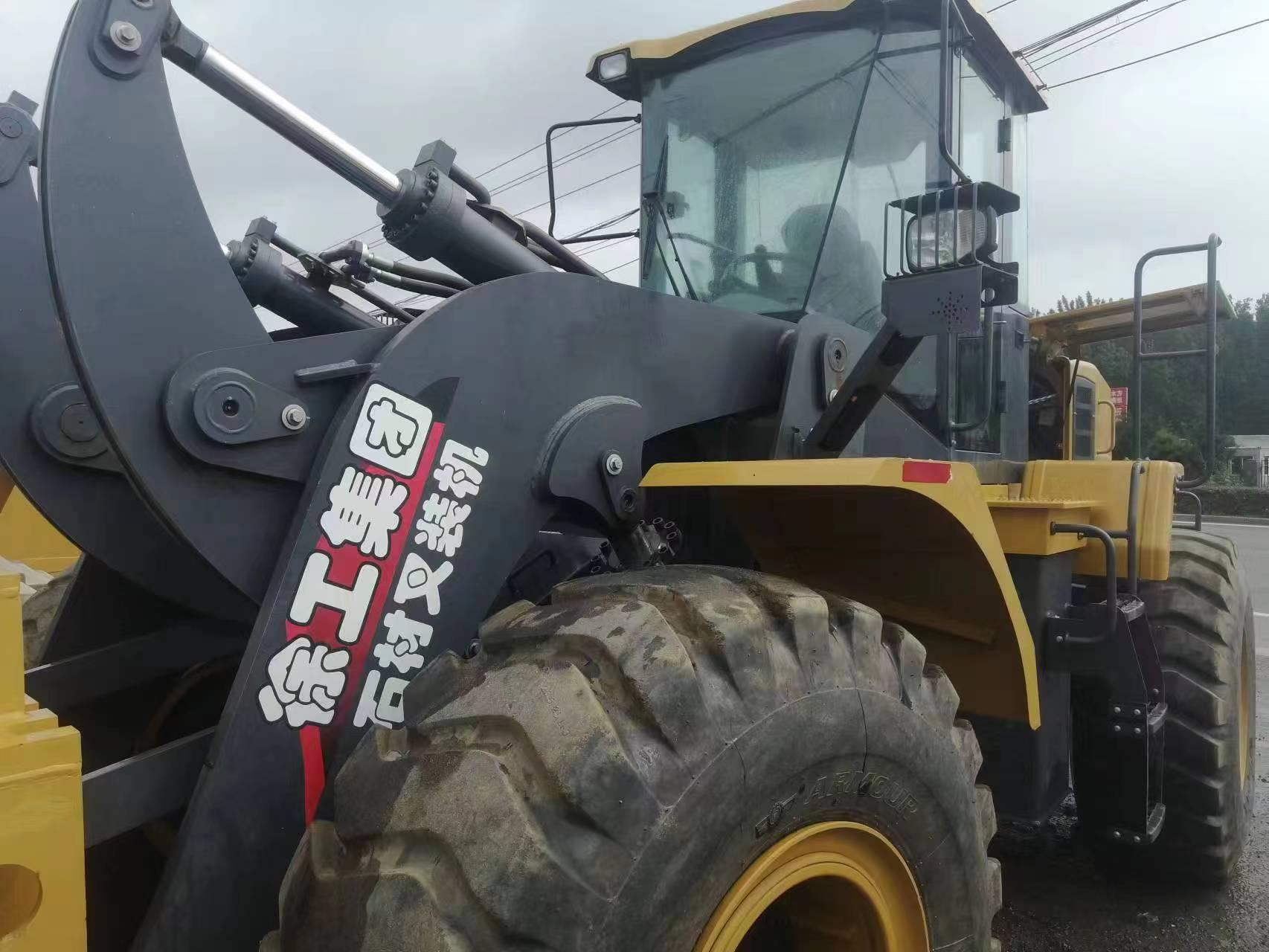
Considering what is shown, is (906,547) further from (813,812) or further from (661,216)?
(661,216)

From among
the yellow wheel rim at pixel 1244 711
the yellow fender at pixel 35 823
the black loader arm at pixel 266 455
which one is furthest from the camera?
the yellow wheel rim at pixel 1244 711

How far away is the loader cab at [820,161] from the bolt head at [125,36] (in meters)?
1.87

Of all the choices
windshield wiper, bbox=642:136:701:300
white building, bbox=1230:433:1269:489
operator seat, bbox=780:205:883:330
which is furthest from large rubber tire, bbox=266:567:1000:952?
white building, bbox=1230:433:1269:489

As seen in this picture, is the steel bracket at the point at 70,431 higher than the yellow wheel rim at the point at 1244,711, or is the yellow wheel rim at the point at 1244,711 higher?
the steel bracket at the point at 70,431

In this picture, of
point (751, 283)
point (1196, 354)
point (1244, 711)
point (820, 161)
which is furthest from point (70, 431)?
point (1244, 711)

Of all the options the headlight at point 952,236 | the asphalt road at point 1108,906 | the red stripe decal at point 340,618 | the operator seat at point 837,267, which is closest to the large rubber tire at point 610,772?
the red stripe decal at point 340,618

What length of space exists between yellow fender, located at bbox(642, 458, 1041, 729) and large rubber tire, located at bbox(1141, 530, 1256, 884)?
1207 mm

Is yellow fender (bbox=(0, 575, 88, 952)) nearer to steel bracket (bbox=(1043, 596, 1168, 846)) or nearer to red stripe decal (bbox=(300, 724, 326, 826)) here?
red stripe decal (bbox=(300, 724, 326, 826))

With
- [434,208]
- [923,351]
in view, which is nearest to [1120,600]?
[923,351]

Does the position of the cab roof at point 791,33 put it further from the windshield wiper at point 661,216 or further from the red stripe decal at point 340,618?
the red stripe decal at point 340,618

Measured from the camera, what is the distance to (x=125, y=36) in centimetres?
179

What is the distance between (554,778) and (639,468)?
98 centimetres

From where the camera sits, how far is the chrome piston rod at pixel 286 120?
2.00 meters

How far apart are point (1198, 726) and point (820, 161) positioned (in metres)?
2.41
